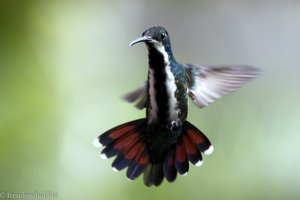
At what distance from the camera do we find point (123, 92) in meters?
1.81

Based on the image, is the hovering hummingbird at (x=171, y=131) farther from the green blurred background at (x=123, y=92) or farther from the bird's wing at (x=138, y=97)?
the green blurred background at (x=123, y=92)

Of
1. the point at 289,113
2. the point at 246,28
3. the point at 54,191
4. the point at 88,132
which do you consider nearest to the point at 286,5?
the point at 246,28

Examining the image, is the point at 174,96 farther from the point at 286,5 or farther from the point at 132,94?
the point at 286,5

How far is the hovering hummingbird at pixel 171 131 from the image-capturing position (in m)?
0.84

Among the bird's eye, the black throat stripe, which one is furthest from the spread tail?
the bird's eye

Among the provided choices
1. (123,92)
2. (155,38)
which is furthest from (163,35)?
(123,92)

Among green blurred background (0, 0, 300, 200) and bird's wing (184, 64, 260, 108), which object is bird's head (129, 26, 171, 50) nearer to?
bird's wing (184, 64, 260, 108)

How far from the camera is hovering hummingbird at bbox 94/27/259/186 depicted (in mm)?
840

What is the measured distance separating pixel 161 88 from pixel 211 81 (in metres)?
0.19

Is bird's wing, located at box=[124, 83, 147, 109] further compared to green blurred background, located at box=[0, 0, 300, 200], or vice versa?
green blurred background, located at box=[0, 0, 300, 200]

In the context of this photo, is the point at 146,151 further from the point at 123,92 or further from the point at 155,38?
the point at 123,92

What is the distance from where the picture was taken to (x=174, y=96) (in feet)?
2.64

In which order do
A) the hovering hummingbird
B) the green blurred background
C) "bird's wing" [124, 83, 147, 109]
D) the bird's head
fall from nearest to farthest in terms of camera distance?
the bird's head
the hovering hummingbird
"bird's wing" [124, 83, 147, 109]
the green blurred background

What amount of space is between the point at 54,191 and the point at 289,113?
0.94 meters
